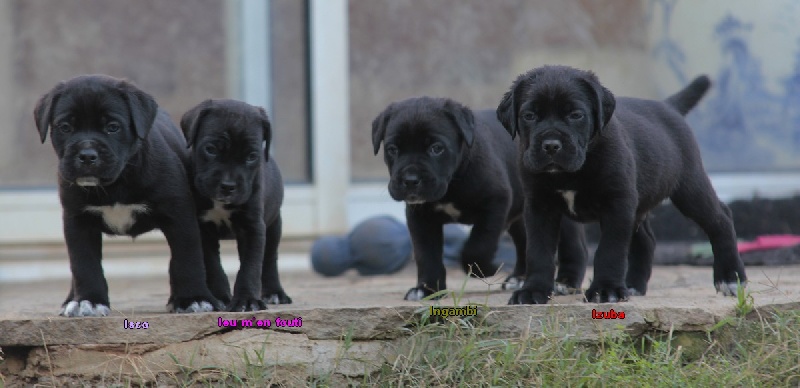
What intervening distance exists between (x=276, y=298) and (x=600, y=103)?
6.20 ft

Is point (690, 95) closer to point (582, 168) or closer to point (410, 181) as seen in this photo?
point (582, 168)

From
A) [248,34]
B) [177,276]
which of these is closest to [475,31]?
[248,34]

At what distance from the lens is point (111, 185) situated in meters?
4.70

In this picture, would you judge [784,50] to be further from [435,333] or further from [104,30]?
[435,333]

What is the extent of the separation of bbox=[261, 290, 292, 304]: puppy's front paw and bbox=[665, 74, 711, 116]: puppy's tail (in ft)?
7.61

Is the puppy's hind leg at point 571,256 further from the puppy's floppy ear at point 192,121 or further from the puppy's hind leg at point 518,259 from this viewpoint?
the puppy's floppy ear at point 192,121

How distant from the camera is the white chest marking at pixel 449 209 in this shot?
5508 millimetres

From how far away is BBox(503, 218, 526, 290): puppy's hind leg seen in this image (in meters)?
6.06

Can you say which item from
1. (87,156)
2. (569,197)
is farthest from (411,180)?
(87,156)

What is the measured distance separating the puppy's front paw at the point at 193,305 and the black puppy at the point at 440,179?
1.01 metres

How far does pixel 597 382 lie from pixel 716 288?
4.70 feet

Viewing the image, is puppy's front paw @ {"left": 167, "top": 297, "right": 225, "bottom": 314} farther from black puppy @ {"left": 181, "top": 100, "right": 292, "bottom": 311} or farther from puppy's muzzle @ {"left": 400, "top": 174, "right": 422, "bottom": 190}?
puppy's muzzle @ {"left": 400, "top": 174, "right": 422, "bottom": 190}

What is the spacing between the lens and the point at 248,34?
9.45m

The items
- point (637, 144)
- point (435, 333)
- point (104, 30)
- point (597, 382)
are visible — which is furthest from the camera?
point (104, 30)
